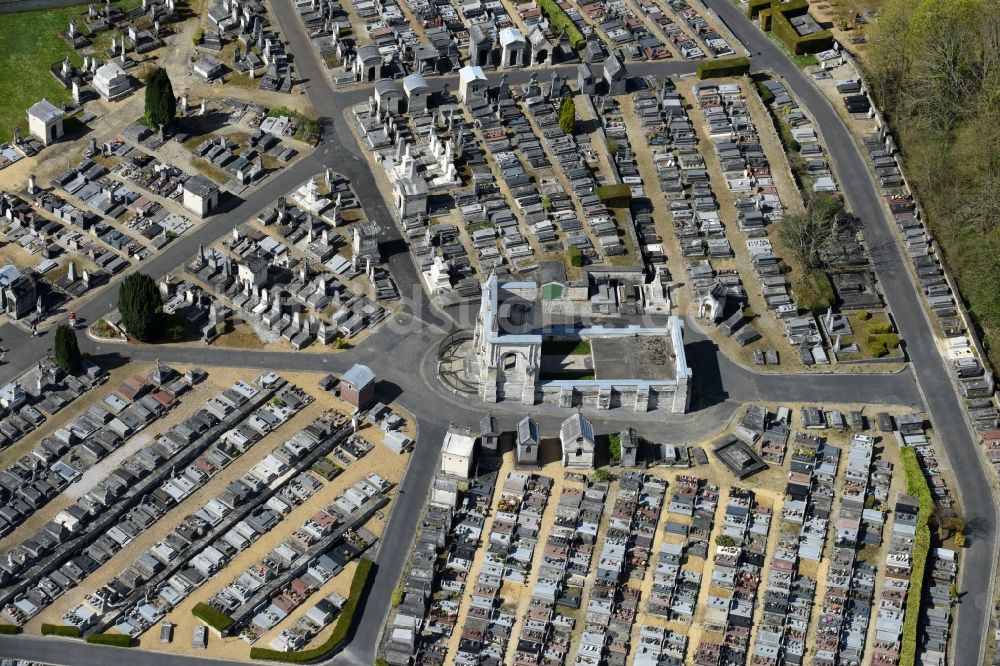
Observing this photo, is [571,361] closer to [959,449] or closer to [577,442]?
[577,442]

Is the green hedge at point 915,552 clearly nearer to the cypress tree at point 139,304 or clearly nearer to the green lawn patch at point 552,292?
the green lawn patch at point 552,292

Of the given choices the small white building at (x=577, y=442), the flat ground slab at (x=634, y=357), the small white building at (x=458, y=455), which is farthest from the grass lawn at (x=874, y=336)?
the small white building at (x=458, y=455)

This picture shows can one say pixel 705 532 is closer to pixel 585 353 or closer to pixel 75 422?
pixel 585 353

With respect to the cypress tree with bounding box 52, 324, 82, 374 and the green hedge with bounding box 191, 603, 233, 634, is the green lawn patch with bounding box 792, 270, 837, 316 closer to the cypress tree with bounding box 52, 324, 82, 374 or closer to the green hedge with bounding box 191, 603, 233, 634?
the green hedge with bounding box 191, 603, 233, 634

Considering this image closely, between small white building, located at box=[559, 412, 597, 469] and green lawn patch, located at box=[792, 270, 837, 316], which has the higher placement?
green lawn patch, located at box=[792, 270, 837, 316]

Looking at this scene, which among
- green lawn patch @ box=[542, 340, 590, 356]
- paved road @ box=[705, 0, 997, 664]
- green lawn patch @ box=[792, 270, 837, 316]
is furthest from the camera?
green lawn patch @ box=[792, 270, 837, 316]

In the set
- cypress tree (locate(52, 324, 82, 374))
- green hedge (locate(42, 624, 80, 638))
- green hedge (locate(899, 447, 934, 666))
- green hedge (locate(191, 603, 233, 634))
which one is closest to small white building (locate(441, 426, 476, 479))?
green hedge (locate(191, 603, 233, 634))

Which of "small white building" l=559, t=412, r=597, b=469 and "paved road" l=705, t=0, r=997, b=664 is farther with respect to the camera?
"small white building" l=559, t=412, r=597, b=469
